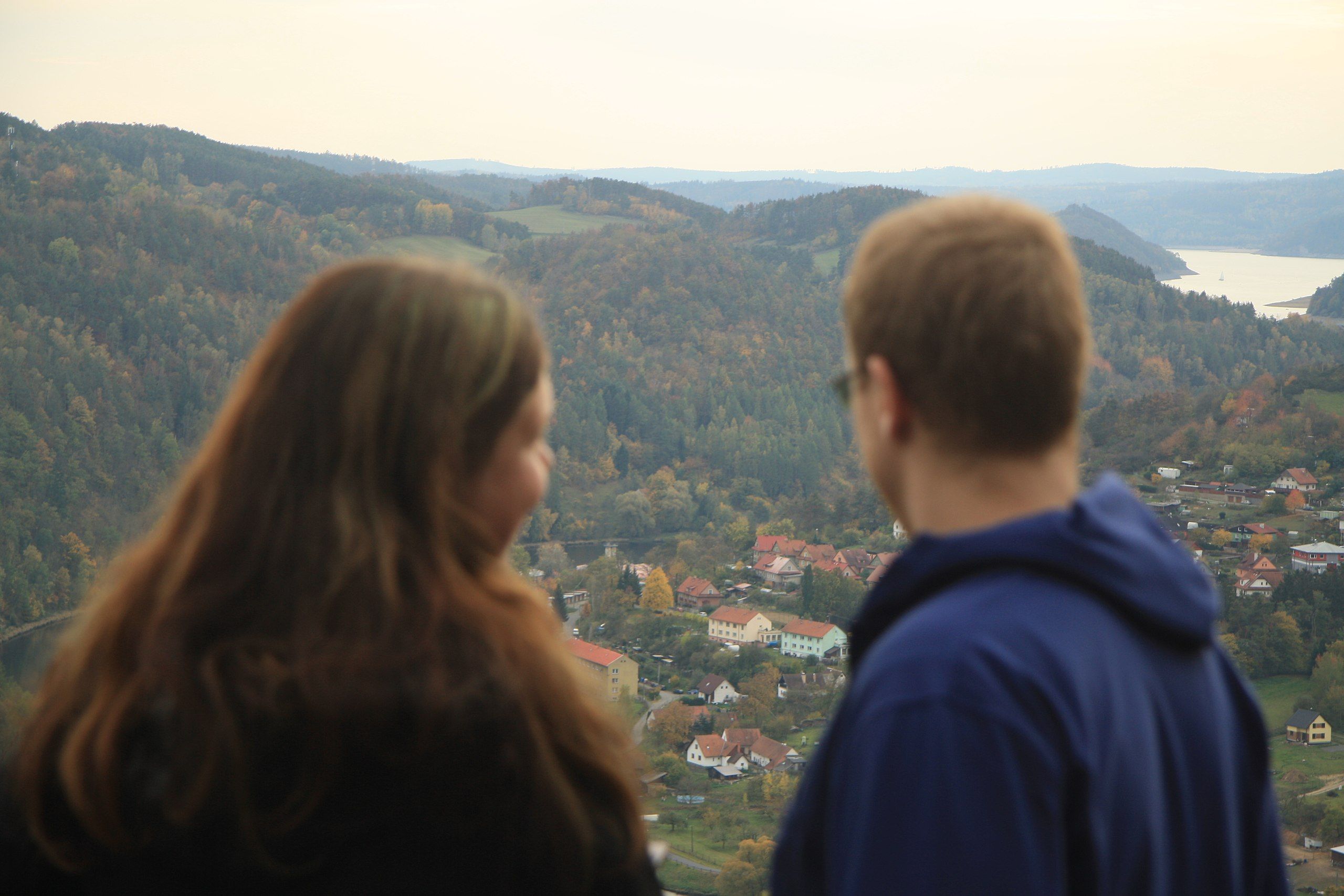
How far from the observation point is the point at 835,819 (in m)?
0.82

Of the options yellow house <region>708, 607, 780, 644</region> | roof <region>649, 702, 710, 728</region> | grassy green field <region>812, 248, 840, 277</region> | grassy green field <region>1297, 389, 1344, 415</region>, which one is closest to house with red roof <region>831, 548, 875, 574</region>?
yellow house <region>708, 607, 780, 644</region>

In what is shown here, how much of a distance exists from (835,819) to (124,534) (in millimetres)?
754

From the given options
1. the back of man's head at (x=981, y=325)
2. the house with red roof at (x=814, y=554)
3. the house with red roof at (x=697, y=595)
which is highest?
the back of man's head at (x=981, y=325)

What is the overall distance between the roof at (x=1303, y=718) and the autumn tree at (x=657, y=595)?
14.2 metres

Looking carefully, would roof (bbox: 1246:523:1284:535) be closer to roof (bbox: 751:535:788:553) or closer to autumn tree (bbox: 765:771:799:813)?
roof (bbox: 751:535:788:553)

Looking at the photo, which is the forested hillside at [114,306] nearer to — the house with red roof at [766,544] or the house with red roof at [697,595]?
the house with red roof at [697,595]

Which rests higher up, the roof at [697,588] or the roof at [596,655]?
the roof at [596,655]

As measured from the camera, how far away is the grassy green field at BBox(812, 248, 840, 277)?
232 feet

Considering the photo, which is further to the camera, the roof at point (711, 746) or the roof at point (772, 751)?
the roof at point (711, 746)

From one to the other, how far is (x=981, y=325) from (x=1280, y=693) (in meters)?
18.9

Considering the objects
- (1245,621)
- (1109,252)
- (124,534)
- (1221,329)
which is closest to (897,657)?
(124,534)

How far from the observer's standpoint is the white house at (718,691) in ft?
65.3

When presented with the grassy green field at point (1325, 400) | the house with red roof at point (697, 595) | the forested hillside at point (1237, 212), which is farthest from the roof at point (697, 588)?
the forested hillside at point (1237, 212)

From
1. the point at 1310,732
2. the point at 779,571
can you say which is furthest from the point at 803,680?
the point at 779,571
